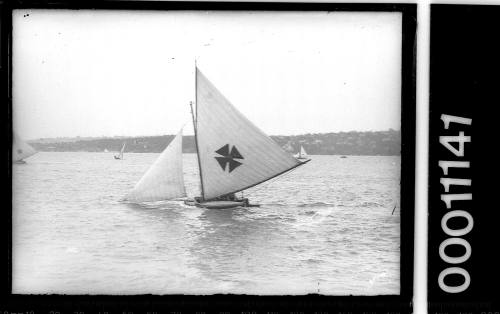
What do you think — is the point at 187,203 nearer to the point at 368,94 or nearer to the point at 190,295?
the point at 190,295

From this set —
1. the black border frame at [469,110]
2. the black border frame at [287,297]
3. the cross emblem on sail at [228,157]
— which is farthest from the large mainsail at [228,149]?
the black border frame at [469,110]

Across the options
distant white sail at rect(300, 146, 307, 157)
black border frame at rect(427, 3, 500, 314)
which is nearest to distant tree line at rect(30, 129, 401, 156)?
distant white sail at rect(300, 146, 307, 157)

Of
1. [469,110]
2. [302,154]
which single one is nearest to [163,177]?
[302,154]

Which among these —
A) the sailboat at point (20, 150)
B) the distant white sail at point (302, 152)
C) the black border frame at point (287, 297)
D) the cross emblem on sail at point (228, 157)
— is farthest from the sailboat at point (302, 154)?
the sailboat at point (20, 150)

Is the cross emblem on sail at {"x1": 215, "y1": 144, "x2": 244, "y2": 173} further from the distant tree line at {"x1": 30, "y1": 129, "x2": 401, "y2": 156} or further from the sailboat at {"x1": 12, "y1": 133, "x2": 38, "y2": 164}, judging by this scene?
the sailboat at {"x1": 12, "y1": 133, "x2": 38, "y2": 164}

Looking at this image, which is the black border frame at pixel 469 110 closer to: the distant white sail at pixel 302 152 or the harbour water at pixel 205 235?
the harbour water at pixel 205 235

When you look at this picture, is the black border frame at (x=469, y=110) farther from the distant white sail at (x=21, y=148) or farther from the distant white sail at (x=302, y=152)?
the distant white sail at (x=21, y=148)

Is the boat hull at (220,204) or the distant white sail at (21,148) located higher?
the distant white sail at (21,148)

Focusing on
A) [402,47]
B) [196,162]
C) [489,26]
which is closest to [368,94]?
[402,47]
